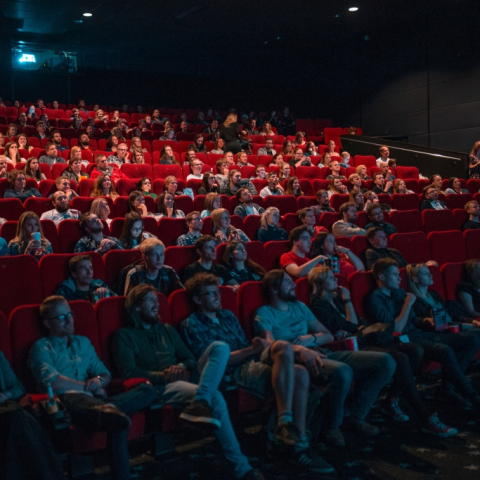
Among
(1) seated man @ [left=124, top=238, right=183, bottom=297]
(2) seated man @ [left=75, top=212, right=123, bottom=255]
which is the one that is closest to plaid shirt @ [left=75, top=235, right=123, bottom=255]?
(2) seated man @ [left=75, top=212, right=123, bottom=255]

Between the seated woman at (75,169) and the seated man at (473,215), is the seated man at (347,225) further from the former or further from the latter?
the seated woman at (75,169)

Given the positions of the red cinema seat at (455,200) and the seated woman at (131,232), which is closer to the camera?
the seated woman at (131,232)

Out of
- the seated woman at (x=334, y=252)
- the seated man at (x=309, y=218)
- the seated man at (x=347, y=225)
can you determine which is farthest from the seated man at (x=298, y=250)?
the seated man at (x=347, y=225)

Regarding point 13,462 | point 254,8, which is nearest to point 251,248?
point 13,462

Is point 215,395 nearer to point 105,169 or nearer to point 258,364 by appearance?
point 258,364

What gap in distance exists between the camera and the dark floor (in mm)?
1337

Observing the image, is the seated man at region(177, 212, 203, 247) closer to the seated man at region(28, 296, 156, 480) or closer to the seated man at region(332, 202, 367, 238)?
the seated man at region(332, 202, 367, 238)

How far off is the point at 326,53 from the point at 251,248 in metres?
5.08

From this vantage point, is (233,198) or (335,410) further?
(233,198)

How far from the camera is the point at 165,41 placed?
21.0ft

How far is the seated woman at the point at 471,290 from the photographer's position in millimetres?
2156

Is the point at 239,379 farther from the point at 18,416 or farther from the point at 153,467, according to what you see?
the point at 18,416

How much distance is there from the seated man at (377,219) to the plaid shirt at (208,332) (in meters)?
1.40

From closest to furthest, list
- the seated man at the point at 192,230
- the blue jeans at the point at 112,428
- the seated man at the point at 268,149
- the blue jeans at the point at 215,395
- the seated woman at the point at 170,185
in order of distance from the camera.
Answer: the blue jeans at the point at 112,428 → the blue jeans at the point at 215,395 → the seated man at the point at 192,230 → the seated woman at the point at 170,185 → the seated man at the point at 268,149
